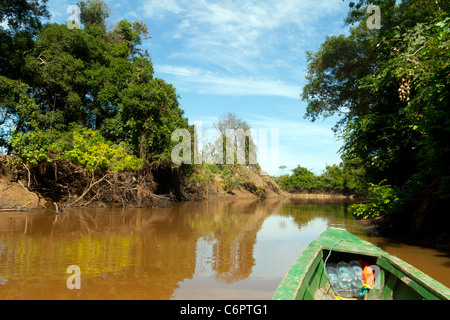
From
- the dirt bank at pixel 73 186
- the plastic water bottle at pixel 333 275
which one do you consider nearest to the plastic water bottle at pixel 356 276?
the plastic water bottle at pixel 333 275

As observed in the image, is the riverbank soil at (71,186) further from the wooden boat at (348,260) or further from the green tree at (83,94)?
the wooden boat at (348,260)

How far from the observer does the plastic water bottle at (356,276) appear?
3.91m

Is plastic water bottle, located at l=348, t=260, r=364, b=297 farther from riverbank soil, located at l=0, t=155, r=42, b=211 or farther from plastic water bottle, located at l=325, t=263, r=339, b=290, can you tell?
riverbank soil, located at l=0, t=155, r=42, b=211

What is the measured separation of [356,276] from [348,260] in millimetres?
522

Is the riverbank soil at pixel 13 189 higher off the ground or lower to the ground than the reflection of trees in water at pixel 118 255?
higher

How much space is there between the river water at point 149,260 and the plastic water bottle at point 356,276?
116 centimetres

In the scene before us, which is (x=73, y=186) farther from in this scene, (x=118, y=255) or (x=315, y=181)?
(x=315, y=181)

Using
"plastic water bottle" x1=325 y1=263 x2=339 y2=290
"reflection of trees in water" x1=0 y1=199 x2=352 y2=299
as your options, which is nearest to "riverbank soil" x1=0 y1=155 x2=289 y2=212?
"reflection of trees in water" x1=0 y1=199 x2=352 y2=299

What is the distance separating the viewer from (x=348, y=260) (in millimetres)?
4551

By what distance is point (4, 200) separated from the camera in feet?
40.7
